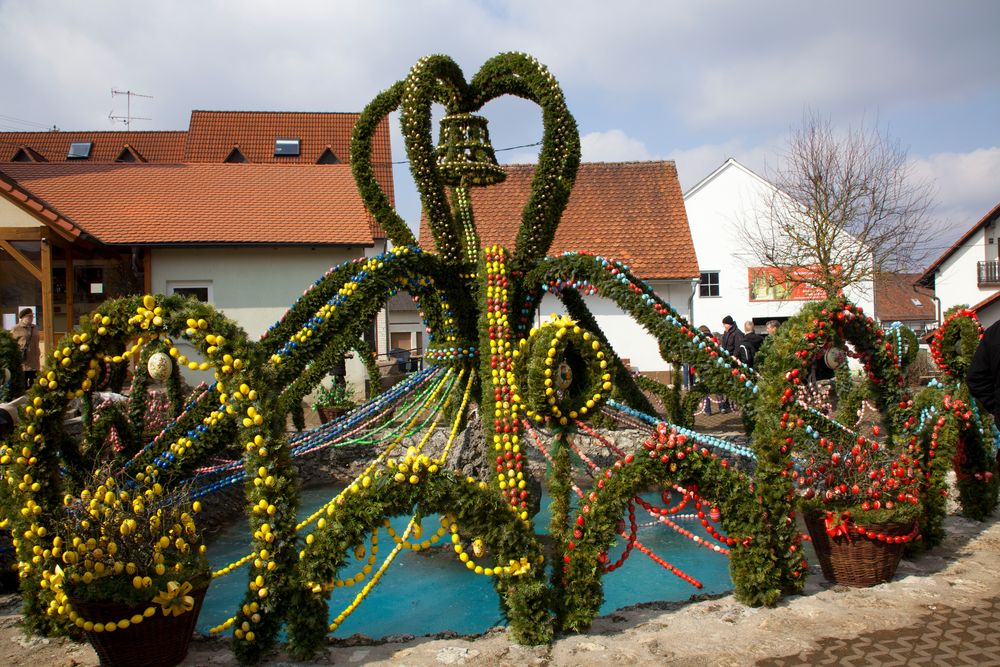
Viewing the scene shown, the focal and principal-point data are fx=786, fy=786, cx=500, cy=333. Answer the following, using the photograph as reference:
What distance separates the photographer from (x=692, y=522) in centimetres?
848

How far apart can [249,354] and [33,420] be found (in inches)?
54.9

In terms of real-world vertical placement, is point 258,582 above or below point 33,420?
below

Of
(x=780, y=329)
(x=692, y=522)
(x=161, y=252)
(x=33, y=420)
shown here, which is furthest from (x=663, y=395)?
(x=161, y=252)

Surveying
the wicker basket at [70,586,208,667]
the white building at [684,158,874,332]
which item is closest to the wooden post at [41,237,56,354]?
the wicker basket at [70,586,208,667]

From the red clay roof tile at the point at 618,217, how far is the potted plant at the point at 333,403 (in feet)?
28.2

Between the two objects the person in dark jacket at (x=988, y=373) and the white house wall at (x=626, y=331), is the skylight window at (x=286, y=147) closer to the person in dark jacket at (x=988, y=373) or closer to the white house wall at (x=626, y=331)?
the white house wall at (x=626, y=331)

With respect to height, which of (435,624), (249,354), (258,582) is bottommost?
(435,624)

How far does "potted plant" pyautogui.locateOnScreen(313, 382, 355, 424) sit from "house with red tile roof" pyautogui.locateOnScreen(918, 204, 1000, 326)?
88.6ft

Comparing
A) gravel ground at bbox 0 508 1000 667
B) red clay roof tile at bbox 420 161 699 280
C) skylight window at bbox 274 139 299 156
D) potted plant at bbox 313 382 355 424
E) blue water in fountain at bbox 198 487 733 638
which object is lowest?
blue water in fountain at bbox 198 487 733 638

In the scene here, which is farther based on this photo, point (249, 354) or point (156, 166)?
point (156, 166)

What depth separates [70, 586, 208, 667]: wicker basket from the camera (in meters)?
4.09

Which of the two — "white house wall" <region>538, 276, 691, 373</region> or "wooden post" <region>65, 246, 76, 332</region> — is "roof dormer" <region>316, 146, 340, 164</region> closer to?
"white house wall" <region>538, 276, 691, 373</region>

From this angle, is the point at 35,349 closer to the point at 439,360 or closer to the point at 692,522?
the point at 439,360

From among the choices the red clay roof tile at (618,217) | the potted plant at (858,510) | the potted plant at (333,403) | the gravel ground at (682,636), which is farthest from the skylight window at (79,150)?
the potted plant at (858,510)
